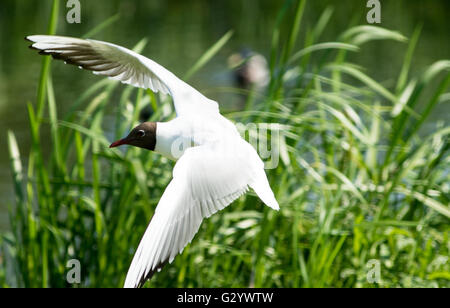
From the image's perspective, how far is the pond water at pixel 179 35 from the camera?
20.4 ft

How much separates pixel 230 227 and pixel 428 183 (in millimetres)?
739

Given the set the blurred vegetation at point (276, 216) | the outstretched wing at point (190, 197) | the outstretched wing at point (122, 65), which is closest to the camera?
the outstretched wing at point (190, 197)

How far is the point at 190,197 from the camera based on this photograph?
139 cm

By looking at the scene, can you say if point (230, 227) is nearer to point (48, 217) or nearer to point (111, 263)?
point (111, 263)

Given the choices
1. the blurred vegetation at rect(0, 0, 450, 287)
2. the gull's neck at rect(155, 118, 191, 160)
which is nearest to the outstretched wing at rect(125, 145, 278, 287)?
the gull's neck at rect(155, 118, 191, 160)

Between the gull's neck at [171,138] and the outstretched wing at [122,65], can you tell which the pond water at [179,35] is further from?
the gull's neck at [171,138]

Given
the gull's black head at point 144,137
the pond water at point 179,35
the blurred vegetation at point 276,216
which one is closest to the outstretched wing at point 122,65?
the gull's black head at point 144,137

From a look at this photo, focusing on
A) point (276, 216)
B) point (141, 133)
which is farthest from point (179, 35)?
point (141, 133)

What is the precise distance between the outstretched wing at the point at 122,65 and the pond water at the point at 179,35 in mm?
2984

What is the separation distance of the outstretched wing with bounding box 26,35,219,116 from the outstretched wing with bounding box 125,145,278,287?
13 cm

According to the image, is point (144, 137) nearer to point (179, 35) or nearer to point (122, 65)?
point (122, 65)

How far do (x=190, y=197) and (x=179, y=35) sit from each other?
7099 millimetres
